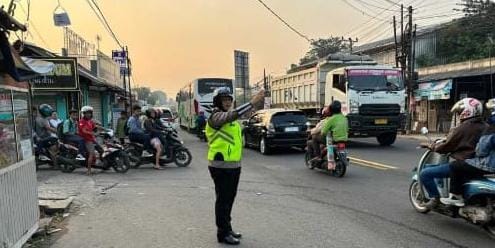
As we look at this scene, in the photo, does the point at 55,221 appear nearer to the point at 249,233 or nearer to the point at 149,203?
the point at 149,203

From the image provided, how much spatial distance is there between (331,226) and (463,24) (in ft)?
124

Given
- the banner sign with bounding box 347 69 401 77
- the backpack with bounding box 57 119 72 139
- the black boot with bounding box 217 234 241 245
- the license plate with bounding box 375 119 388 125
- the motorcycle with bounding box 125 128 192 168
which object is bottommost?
the black boot with bounding box 217 234 241 245

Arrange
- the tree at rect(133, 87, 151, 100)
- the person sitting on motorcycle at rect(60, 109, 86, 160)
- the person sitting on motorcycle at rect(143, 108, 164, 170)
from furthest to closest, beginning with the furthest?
the tree at rect(133, 87, 151, 100)
the person sitting on motorcycle at rect(143, 108, 164, 170)
the person sitting on motorcycle at rect(60, 109, 86, 160)

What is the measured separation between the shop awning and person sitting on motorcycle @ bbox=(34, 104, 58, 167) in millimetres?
22352

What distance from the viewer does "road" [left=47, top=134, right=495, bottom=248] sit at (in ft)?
20.5

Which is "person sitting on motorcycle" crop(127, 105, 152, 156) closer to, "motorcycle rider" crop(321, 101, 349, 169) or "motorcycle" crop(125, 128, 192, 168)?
"motorcycle" crop(125, 128, 192, 168)

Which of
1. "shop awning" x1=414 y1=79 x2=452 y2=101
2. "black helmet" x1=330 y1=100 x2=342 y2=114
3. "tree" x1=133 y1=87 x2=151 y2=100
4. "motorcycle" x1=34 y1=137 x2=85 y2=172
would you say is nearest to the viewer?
"black helmet" x1=330 y1=100 x2=342 y2=114

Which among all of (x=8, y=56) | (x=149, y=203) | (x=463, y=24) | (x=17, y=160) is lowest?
(x=149, y=203)

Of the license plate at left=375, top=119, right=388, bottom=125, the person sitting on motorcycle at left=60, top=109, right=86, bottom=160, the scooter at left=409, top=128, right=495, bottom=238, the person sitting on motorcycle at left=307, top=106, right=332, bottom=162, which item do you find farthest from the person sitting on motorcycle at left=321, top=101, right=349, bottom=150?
the license plate at left=375, top=119, right=388, bottom=125

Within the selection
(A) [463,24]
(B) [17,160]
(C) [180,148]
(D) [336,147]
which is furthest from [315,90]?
(A) [463,24]

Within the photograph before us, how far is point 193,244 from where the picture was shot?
240 inches

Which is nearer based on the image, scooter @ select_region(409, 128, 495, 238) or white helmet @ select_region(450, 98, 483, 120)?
scooter @ select_region(409, 128, 495, 238)

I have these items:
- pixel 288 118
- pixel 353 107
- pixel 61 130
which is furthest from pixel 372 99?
pixel 61 130

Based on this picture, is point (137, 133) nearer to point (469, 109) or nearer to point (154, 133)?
point (154, 133)
